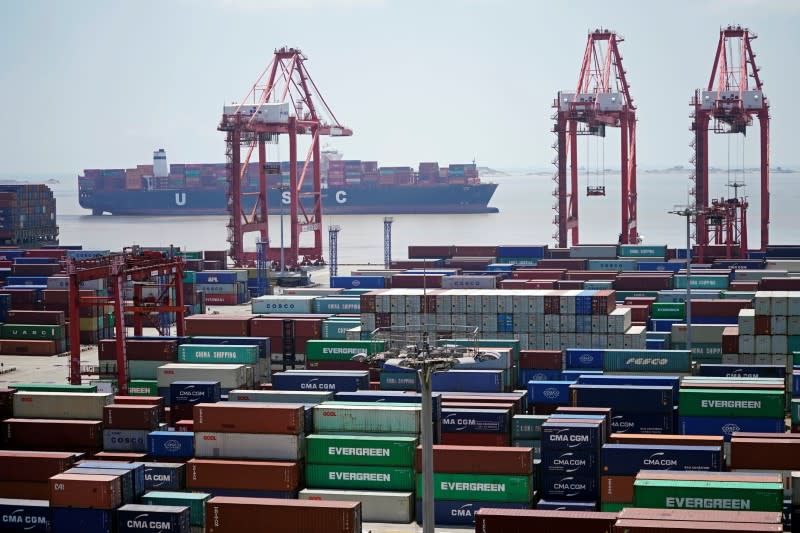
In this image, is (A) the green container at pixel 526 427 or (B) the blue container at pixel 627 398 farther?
(B) the blue container at pixel 627 398

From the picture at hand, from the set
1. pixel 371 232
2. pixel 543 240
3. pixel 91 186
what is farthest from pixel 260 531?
pixel 91 186

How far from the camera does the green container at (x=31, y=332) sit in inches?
2302

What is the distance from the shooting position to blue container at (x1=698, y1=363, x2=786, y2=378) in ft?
119

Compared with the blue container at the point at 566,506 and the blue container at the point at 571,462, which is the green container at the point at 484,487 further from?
the blue container at the point at 571,462

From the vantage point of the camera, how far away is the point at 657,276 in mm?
58000

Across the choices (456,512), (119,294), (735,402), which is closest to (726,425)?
(735,402)

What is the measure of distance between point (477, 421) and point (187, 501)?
6.99 meters

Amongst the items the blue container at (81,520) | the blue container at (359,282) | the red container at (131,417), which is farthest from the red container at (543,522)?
the blue container at (359,282)

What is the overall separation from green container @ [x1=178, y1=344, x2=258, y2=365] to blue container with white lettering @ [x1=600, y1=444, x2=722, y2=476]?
1560 centimetres

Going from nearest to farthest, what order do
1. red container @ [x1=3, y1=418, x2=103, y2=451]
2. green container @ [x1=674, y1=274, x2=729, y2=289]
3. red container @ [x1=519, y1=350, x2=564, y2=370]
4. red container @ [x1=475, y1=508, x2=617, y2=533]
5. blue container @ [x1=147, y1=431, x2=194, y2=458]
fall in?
red container @ [x1=475, y1=508, x2=617, y2=533]
blue container @ [x1=147, y1=431, x2=194, y2=458]
red container @ [x1=3, y1=418, x2=103, y2=451]
red container @ [x1=519, y1=350, x2=564, y2=370]
green container @ [x1=674, y1=274, x2=729, y2=289]

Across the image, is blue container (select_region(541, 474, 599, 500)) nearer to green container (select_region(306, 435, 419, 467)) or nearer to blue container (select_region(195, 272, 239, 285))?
green container (select_region(306, 435, 419, 467))

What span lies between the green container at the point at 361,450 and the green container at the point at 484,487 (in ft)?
2.82

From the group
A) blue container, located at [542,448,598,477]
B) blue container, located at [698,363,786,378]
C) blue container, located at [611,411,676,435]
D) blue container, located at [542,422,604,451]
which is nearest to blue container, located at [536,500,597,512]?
blue container, located at [542,448,598,477]

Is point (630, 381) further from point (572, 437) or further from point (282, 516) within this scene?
point (282, 516)
